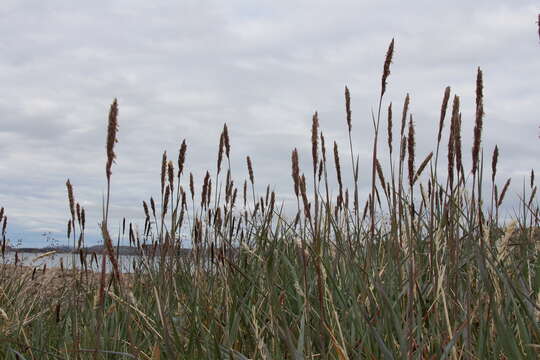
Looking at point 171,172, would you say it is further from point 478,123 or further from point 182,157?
point 478,123

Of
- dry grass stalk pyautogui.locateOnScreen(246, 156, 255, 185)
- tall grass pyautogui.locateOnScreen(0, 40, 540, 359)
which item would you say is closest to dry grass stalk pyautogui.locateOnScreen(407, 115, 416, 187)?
tall grass pyautogui.locateOnScreen(0, 40, 540, 359)

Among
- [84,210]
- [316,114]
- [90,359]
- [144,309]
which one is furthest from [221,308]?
[316,114]

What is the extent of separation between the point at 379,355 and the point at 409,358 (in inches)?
18.5

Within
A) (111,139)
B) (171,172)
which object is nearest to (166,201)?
(171,172)

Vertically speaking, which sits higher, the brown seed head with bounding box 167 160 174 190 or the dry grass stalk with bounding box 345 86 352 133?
the dry grass stalk with bounding box 345 86 352 133

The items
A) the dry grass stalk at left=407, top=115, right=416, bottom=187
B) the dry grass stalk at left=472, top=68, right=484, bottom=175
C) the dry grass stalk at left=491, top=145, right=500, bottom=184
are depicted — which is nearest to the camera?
the dry grass stalk at left=472, top=68, right=484, bottom=175

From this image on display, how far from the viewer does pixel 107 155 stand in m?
1.23

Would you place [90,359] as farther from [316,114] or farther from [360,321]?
[316,114]

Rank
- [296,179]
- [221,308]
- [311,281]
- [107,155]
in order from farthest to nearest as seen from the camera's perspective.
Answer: [221,308], [311,281], [296,179], [107,155]

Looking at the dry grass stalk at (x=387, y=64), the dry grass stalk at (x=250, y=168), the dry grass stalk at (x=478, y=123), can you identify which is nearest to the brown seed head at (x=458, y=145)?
the dry grass stalk at (x=478, y=123)

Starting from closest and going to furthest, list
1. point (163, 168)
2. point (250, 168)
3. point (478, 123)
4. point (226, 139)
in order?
point (478, 123)
point (163, 168)
point (226, 139)
point (250, 168)

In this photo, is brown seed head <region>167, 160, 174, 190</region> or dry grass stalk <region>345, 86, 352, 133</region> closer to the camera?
dry grass stalk <region>345, 86, 352, 133</region>

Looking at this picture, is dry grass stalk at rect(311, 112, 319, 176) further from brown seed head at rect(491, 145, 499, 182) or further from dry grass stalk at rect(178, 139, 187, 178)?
brown seed head at rect(491, 145, 499, 182)

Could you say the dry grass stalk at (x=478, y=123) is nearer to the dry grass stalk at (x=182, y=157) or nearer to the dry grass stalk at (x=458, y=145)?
the dry grass stalk at (x=458, y=145)
